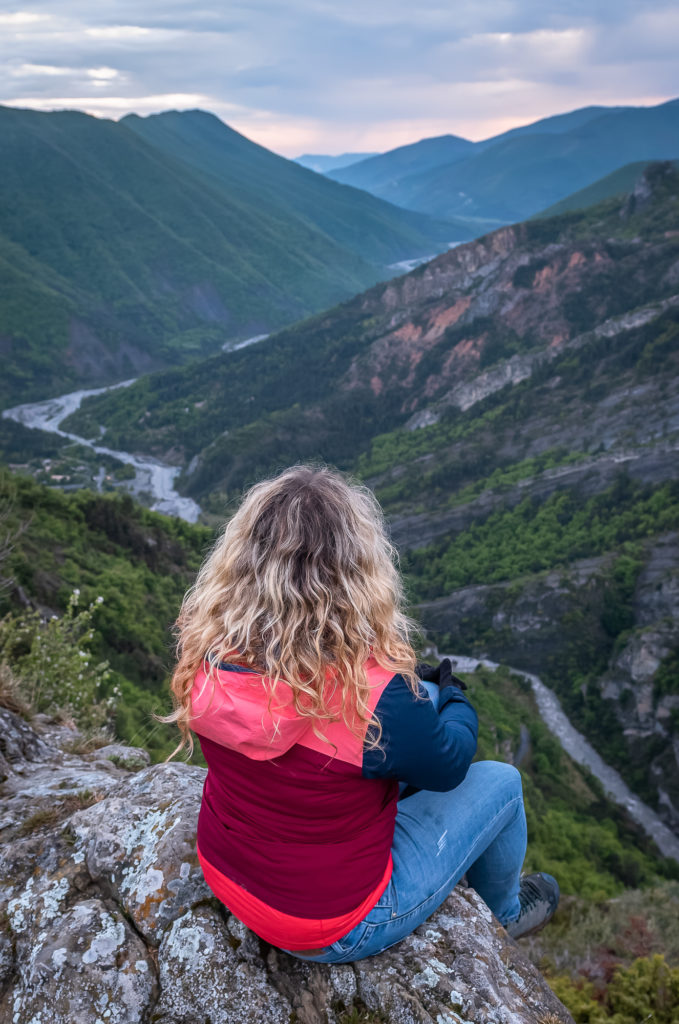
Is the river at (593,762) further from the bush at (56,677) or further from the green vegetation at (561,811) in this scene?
the bush at (56,677)

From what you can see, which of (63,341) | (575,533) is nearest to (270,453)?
(575,533)

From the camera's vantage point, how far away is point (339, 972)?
110 inches

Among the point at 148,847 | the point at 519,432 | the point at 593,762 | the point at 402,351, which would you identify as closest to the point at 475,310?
the point at 402,351

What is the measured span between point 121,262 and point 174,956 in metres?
167

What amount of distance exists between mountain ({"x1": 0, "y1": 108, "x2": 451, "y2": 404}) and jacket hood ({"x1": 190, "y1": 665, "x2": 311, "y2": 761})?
112769 millimetres

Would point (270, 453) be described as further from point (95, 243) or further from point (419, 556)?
point (95, 243)

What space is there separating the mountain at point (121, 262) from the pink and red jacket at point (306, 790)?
370 ft

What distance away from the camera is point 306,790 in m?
2.39

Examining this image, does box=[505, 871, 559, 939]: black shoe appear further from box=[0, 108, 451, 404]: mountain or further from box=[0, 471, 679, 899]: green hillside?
box=[0, 108, 451, 404]: mountain

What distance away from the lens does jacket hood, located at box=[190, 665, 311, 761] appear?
7.55 ft

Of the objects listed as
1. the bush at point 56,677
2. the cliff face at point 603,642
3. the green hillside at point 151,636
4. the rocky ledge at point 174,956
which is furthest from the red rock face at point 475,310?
the rocky ledge at point 174,956

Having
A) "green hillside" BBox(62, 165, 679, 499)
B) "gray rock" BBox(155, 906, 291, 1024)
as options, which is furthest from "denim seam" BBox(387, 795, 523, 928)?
"green hillside" BBox(62, 165, 679, 499)

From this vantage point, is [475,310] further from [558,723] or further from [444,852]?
[444,852]

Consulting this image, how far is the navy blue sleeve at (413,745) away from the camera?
237 cm
